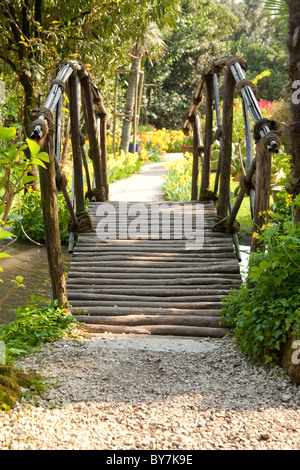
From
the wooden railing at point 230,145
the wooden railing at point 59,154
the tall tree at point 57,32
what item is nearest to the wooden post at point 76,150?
the wooden railing at point 59,154

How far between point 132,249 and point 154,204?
168 cm

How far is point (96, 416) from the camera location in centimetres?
218

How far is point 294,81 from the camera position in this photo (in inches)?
142

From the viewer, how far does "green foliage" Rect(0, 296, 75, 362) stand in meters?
2.94

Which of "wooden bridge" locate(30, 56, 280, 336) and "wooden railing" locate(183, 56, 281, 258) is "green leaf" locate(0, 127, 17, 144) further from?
"wooden railing" locate(183, 56, 281, 258)

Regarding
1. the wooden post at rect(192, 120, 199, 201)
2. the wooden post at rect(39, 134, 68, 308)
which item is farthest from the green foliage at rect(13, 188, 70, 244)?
the wooden post at rect(39, 134, 68, 308)

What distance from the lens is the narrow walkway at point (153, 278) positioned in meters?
3.69

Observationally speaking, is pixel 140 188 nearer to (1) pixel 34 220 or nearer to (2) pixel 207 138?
(1) pixel 34 220

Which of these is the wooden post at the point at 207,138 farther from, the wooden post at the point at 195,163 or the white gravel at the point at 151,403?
the white gravel at the point at 151,403

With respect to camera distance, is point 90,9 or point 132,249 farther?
point 90,9

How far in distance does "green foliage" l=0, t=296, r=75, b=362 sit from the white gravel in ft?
0.30
